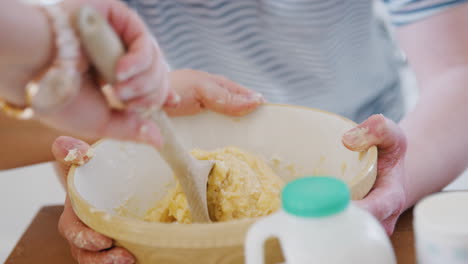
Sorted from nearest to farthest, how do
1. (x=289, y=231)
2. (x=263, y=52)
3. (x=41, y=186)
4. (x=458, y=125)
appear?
(x=289, y=231) → (x=458, y=125) → (x=263, y=52) → (x=41, y=186)

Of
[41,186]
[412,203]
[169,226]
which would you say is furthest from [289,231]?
[41,186]

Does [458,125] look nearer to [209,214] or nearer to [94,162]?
[209,214]

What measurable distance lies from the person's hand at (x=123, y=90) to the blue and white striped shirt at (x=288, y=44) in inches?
27.3

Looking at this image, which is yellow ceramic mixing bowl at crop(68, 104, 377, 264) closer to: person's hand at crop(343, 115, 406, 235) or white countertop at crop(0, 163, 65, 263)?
person's hand at crop(343, 115, 406, 235)

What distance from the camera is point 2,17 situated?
0.51 meters

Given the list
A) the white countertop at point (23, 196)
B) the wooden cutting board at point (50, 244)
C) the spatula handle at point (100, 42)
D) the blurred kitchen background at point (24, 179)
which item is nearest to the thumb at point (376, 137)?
the wooden cutting board at point (50, 244)

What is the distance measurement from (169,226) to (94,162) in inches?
10.7

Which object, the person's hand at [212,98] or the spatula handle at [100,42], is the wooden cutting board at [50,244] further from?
the spatula handle at [100,42]

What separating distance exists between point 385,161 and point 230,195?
0.81ft

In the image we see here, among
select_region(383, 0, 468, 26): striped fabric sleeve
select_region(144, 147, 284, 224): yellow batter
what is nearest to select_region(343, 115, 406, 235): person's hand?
select_region(144, 147, 284, 224): yellow batter

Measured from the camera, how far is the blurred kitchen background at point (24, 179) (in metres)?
1.20

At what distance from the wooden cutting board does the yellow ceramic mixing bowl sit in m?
0.13

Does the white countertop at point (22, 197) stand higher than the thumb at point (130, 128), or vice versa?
the thumb at point (130, 128)

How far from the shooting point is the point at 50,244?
94 centimetres
